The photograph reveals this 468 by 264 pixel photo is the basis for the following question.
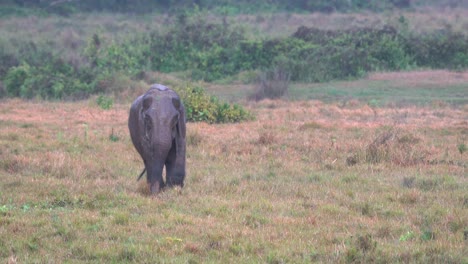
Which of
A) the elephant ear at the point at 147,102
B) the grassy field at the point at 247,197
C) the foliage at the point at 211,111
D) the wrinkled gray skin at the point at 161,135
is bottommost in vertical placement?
the foliage at the point at 211,111

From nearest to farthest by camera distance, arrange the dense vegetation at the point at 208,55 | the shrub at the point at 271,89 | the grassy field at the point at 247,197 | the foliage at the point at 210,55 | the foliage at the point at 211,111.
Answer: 1. the grassy field at the point at 247,197
2. the foliage at the point at 211,111
3. the shrub at the point at 271,89
4. the foliage at the point at 210,55
5. the dense vegetation at the point at 208,55

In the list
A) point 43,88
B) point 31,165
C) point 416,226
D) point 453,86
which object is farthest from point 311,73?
point 416,226

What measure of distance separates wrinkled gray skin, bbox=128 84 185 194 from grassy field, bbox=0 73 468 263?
0.26 m

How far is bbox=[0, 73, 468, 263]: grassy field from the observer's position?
265 inches

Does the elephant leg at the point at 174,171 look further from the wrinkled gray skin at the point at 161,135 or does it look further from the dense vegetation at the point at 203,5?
the dense vegetation at the point at 203,5

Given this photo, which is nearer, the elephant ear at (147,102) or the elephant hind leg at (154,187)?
the elephant hind leg at (154,187)

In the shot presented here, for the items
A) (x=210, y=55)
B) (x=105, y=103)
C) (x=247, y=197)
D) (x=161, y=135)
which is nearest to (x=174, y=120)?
(x=161, y=135)

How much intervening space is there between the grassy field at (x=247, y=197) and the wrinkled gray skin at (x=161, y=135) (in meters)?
0.26

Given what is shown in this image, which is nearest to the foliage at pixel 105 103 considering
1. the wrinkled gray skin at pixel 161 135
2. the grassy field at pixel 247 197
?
the grassy field at pixel 247 197

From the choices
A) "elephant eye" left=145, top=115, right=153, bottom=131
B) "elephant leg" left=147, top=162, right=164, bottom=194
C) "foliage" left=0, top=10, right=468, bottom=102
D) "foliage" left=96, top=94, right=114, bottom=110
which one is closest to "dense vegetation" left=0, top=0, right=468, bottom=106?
"foliage" left=0, top=10, right=468, bottom=102

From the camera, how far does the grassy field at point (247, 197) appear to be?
674 cm

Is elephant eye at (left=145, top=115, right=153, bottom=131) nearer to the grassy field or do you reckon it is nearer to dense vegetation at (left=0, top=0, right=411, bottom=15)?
the grassy field

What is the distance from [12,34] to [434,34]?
21.6 m

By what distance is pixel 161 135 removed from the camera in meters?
9.02
